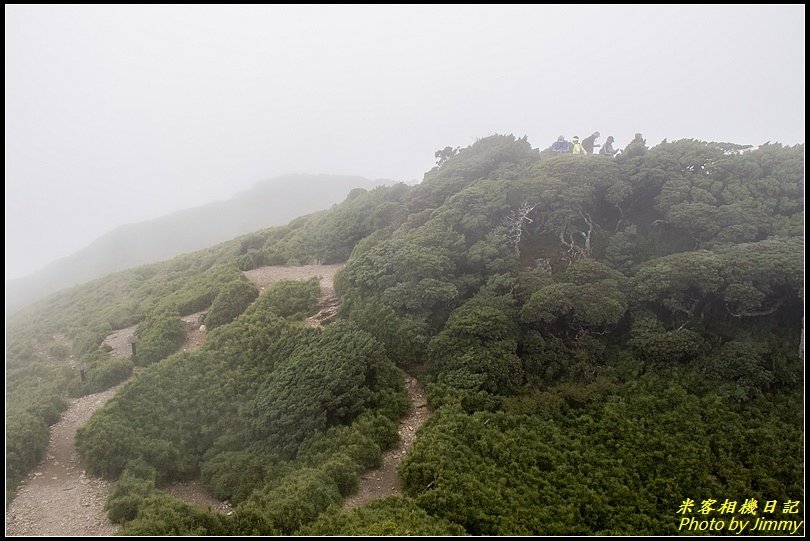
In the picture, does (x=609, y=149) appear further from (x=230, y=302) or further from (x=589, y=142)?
(x=230, y=302)

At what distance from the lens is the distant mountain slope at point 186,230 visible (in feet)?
191

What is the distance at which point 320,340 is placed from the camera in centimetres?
1564

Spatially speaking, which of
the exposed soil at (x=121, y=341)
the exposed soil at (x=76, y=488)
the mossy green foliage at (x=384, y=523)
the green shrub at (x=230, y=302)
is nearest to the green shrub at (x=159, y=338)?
the exposed soil at (x=121, y=341)

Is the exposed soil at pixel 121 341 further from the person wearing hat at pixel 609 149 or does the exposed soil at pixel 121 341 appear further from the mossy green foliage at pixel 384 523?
the person wearing hat at pixel 609 149

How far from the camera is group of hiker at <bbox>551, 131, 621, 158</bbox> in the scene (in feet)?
78.6

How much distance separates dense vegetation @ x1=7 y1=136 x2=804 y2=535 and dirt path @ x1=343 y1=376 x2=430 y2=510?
33 centimetres

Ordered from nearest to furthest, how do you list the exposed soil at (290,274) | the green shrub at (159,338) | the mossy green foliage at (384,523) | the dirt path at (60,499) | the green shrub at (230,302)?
the mossy green foliage at (384,523), the dirt path at (60,499), the green shrub at (159,338), the green shrub at (230,302), the exposed soil at (290,274)

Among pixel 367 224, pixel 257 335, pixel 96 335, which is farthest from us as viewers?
pixel 367 224

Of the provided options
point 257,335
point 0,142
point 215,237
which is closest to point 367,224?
point 257,335

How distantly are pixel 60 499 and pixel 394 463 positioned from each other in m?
8.38

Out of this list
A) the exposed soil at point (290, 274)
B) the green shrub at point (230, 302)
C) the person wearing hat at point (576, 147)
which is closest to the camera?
the green shrub at point (230, 302)

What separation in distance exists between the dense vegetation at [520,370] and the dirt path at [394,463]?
0.33 metres

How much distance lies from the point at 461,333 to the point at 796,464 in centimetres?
898

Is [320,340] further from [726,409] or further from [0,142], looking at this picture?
[726,409]
